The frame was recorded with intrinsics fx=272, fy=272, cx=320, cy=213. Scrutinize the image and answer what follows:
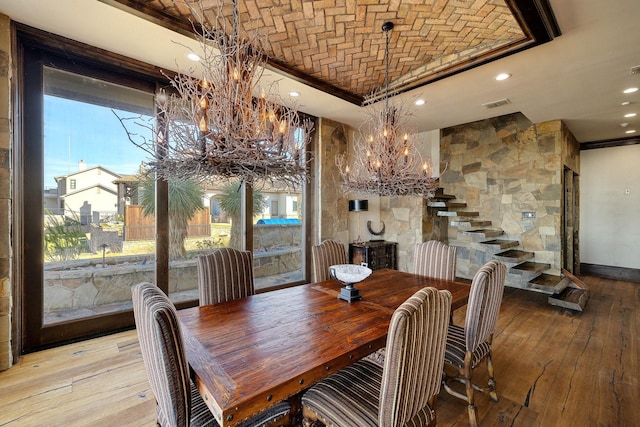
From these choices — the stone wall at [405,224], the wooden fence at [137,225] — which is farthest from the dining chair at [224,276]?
the stone wall at [405,224]

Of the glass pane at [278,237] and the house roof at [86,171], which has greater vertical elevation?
the house roof at [86,171]

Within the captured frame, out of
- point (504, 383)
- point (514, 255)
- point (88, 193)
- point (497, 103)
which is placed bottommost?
point (504, 383)

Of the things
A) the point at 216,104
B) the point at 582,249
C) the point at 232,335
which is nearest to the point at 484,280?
the point at 232,335

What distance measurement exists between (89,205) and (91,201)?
47mm

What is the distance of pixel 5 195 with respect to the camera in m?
2.32

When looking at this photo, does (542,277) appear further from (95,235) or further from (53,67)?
(53,67)

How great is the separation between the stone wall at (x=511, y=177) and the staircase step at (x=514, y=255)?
0.20 meters

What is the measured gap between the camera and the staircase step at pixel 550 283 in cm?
402

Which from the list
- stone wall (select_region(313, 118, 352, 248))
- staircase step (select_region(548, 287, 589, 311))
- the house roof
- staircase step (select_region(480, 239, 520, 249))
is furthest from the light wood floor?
stone wall (select_region(313, 118, 352, 248))

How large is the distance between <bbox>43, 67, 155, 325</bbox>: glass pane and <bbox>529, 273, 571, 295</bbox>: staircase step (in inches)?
213

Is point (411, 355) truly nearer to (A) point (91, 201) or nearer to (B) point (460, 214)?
(A) point (91, 201)

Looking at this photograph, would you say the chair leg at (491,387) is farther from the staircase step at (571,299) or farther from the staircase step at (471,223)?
the staircase step at (471,223)

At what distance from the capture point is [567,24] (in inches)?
88.5

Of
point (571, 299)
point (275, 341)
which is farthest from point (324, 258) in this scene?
point (571, 299)
